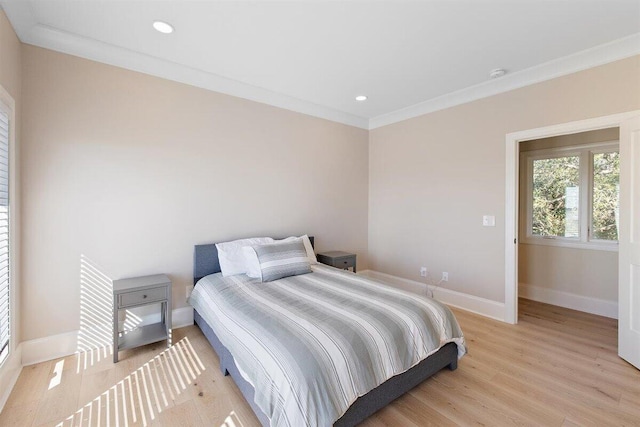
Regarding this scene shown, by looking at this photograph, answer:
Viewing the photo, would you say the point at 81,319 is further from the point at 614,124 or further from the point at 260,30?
the point at 614,124

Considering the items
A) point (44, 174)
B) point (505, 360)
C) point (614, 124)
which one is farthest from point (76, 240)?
point (614, 124)

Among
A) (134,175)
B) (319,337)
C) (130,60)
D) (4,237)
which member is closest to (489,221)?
(319,337)

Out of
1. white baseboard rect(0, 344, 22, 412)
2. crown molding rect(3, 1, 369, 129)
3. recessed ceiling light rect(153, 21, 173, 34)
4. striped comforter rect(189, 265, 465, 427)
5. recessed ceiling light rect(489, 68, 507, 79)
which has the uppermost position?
recessed ceiling light rect(489, 68, 507, 79)

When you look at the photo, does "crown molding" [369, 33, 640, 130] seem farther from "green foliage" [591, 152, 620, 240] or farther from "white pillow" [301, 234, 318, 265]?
"white pillow" [301, 234, 318, 265]

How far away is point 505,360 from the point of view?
7.82ft

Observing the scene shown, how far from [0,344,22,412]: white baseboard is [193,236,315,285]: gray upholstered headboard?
1332mm

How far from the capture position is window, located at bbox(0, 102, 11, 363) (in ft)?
6.23

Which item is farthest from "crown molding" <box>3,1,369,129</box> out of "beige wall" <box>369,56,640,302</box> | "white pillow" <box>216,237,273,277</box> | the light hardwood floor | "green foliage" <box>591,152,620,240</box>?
"green foliage" <box>591,152,620,240</box>

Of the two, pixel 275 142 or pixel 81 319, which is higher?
pixel 275 142

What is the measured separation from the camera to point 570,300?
142 inches

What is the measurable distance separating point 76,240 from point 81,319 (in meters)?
0.70

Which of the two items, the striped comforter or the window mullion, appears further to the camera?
the window mullion

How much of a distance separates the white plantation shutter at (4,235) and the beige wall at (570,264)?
5431 millimetres

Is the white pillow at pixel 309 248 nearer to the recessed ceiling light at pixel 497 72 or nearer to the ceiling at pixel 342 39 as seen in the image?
the ceiling at pixel 342 39
